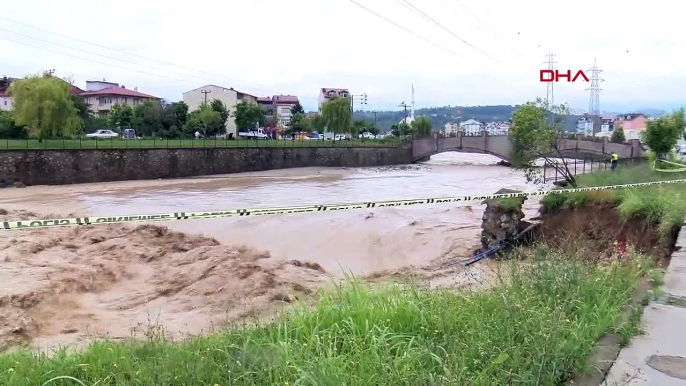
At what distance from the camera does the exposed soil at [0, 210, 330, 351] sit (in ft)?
29.8

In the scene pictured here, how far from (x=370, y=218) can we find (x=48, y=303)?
13.0 metres

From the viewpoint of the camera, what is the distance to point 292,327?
4688mm

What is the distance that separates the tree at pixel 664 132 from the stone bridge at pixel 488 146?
34479 millimetres

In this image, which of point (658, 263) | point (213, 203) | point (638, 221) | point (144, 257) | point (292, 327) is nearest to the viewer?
point (292, 327)

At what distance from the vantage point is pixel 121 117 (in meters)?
69.0

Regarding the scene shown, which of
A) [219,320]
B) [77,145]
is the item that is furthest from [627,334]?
[77,145]

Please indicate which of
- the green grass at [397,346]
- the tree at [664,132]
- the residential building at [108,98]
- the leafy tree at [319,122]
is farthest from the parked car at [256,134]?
the green grass at [397,346]

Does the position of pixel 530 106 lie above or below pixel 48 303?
above

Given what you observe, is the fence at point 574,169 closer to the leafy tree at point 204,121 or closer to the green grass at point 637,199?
the green grass at point 637,199

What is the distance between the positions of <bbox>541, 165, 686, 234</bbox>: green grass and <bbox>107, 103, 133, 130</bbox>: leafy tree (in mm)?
59654

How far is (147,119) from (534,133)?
187ft

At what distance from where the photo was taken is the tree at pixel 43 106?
40.3 metres

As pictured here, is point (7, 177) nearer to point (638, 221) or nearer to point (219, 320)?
point (219, 320)

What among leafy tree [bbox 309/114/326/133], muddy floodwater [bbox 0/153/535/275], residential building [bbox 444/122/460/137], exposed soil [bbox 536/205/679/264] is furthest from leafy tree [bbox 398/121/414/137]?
exposed soil [bbox 536/205/679/264]
